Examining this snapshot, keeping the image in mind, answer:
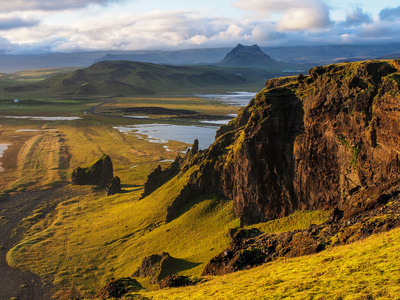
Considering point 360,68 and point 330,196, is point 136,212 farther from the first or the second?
point 360,68

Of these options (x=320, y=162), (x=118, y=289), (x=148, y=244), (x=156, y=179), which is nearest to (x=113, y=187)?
(x=156, y=179)

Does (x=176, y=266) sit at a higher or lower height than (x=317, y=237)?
lower

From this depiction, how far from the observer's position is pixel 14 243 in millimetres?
Answer: 56469

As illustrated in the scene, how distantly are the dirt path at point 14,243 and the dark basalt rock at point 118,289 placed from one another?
1388 cm

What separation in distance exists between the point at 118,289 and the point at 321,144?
23560 millimetres

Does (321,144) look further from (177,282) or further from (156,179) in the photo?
(156,179)

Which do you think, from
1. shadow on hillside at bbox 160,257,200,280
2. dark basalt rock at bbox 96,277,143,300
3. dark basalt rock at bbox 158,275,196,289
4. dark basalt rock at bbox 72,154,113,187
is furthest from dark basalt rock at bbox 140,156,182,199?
dark basalt rock at bbox 158,275,196,289

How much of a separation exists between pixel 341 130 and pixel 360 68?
5906mm

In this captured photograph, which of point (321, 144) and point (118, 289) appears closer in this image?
point (118, 289)

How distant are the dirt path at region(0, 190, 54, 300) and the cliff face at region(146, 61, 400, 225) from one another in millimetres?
25752

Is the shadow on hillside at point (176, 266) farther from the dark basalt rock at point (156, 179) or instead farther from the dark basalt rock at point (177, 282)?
the dark basalt rock at point (156, 179)

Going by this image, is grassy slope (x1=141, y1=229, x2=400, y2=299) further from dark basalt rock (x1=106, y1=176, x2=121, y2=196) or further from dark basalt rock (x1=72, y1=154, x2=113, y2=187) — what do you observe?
dark basalt rock (x1=72, y1=154, x2=113, y2=187)

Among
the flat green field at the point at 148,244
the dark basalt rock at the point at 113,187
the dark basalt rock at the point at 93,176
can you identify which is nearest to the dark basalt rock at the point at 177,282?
the flat green field at the point at 148,244

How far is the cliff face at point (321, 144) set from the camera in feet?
105
